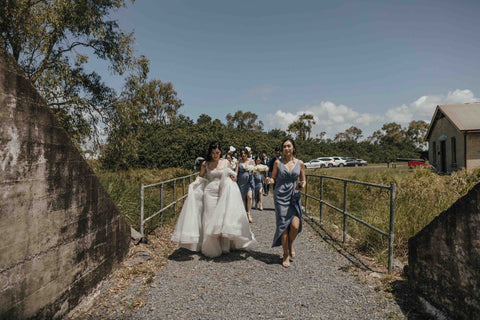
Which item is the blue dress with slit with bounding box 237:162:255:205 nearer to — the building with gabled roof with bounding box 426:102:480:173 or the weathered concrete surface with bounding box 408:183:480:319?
the weathered concrete surface with bounding box 408:183:480:319

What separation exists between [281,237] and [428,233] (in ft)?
6.82

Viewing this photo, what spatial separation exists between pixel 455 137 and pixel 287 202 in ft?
66.7

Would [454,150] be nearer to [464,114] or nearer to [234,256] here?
[464,114]

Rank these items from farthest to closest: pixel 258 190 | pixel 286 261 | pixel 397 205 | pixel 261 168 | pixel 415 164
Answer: pixel 415 164 < pixel 258 190 < pixel 397 205 < pixel 261 168 < pixel 286 261

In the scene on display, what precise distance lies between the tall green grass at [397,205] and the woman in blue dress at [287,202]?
1333 mm

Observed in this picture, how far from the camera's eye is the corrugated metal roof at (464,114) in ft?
61.0

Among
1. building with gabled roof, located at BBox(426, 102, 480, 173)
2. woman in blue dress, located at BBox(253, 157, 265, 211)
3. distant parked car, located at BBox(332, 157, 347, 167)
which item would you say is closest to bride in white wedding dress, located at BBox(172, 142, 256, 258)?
woman in blue dress, located at BBox(253, 157, 265, 211)

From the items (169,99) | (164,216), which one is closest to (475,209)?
(164,216)

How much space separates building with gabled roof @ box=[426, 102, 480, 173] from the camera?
1822cm

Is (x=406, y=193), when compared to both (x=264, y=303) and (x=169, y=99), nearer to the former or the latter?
(x=264, y=303)

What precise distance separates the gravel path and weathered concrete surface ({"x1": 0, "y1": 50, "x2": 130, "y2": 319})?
2.42ft

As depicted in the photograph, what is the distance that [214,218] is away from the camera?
16.1 feet

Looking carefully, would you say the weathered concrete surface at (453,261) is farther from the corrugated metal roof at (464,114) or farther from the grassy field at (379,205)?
the corrugated metal roof at (464,114)

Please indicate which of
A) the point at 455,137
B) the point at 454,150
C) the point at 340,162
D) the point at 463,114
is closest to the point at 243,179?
the point at 455,137
